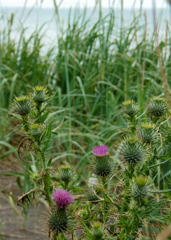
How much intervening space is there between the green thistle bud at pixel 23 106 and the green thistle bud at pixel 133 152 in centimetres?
44

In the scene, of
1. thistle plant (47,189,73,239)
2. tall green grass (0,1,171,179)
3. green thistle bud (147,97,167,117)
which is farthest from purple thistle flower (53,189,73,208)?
tall green grass (0,1,171,179)

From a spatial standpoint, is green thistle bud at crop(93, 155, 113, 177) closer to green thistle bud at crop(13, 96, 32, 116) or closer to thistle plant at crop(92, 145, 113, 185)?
thistle plant at crop(92, 145, 113, 185)

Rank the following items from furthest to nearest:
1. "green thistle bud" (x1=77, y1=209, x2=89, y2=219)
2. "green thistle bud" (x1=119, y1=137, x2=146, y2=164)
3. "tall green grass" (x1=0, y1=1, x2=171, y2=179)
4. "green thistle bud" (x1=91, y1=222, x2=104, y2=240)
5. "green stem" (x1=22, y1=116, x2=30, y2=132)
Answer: "tall green grass" (x1=0, y1=1, x2=171, y2=179) → "green stem" (x1=22, y1=116, x2=30, y2=132) → "green thistle bud" (x1=77, y1=209, x2=89, y2=219) → "green thistle bud" (x1=119, y1=137, x2=146, y2=164) → "green thistle bud" (x1=91, y1=222, x2=104, y2=240)

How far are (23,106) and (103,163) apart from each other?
411 mm

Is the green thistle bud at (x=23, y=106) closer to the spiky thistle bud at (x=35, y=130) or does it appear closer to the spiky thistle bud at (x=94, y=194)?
the spiky thistle bud at (x=35, y=130)

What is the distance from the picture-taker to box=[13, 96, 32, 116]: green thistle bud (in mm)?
1243

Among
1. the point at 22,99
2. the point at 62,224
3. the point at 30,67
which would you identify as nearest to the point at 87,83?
the point at 30,67

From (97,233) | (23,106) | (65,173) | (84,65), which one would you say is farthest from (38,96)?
(84,65)

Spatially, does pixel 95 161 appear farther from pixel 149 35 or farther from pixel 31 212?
pixel 149 35

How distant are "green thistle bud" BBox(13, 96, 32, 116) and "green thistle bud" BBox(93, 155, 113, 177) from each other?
1.18 feet

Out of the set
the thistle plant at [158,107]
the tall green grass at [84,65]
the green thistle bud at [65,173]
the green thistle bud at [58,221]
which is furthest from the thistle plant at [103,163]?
the tall green grass at [84,65]

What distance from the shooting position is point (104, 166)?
1144 millimetres

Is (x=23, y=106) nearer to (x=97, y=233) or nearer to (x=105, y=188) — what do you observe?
(x=105, y=188)

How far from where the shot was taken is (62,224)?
103cm
